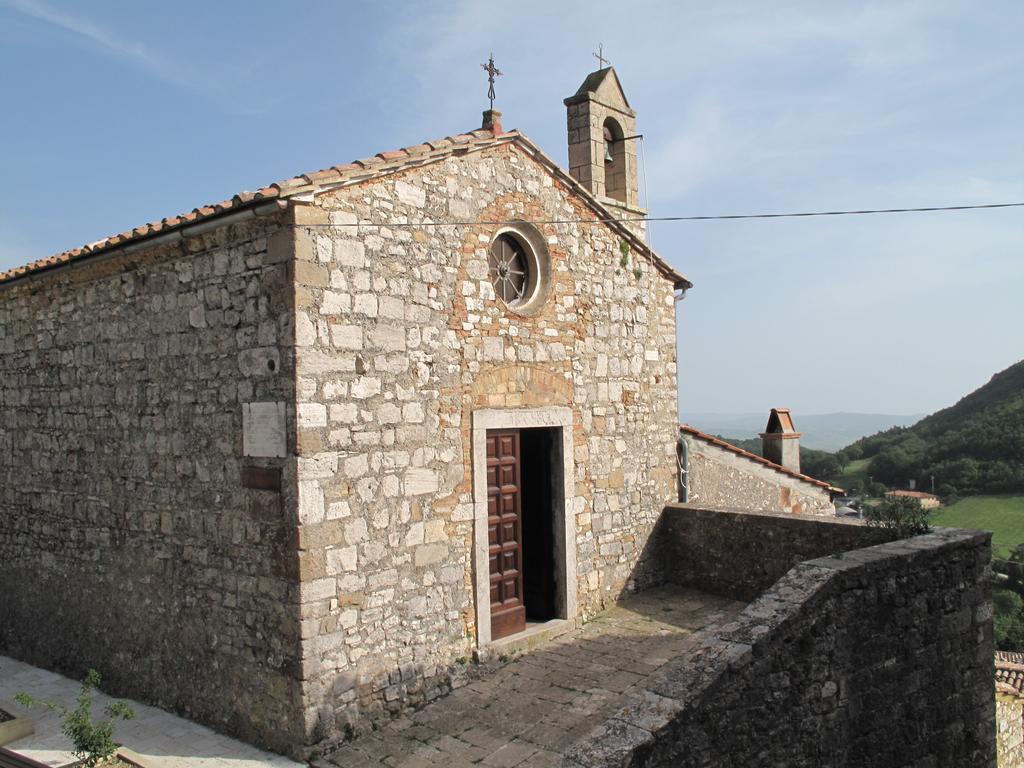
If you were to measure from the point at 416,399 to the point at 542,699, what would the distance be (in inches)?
107

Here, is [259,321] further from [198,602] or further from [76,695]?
[76,695]

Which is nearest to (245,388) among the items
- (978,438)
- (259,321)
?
(259,321)

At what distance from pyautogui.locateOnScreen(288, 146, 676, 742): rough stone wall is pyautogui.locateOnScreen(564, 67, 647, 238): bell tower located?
59.9 inches

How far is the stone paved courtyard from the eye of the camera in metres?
5.66

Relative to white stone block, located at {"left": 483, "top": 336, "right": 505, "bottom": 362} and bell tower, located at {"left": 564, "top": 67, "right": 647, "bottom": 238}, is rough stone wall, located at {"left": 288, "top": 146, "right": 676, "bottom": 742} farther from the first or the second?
→ bell tower, located at {"left": 564, "top": 67, "right": 647, "bottom": 238}

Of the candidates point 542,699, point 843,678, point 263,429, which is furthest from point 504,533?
point 843,678

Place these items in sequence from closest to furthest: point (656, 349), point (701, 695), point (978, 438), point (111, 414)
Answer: point (701, 695), point (111, 414), point (656, 349), point (978, 438)

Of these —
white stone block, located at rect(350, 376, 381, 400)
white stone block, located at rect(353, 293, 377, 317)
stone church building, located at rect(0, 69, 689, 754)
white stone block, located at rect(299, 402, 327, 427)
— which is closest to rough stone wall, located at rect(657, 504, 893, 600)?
stone church building, located at rect(0, 69, 689, 754)

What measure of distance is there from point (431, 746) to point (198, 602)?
7.68 ft

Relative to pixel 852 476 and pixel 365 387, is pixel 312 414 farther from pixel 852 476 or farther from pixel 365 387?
pixel 852 476

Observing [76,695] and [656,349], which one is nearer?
[76,695]

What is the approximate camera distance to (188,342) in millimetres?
6648

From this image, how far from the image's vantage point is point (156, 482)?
6957 millimetres

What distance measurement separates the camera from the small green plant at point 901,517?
691 cm
